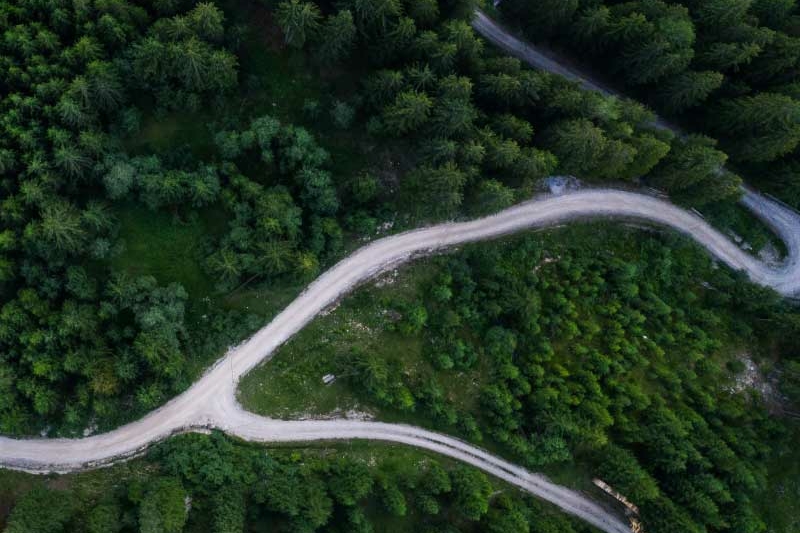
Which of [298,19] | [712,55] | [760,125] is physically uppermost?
[712,55]

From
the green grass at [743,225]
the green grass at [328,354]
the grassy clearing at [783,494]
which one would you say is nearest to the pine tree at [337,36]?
the green grass at [328,354]

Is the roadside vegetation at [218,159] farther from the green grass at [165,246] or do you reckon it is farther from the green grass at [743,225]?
the green grass at [743,225]

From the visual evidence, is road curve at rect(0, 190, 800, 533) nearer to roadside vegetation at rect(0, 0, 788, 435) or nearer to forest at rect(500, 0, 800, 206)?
roadside vegetation at rect(0, 0, 788, 435)

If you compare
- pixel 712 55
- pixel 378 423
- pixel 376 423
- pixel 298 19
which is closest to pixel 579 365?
pixel 378 423

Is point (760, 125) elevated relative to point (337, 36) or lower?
elevated

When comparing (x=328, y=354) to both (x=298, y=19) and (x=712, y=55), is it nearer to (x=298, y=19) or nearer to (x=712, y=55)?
(x=298, y=19)

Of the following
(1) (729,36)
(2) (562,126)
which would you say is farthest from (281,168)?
(1) (729,36)

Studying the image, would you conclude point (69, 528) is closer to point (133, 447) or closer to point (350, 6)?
point (133, 447)

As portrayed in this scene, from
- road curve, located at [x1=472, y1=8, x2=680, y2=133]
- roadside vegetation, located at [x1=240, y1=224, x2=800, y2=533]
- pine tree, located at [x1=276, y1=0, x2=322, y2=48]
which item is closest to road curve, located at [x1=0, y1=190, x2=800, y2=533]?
roadside vegetation, located at [x1=240, y1=224, x2=800, y2=533]
